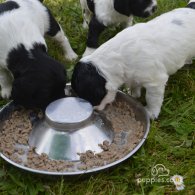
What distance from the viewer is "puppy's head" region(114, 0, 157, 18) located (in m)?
4.79

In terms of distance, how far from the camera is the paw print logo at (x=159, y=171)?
335 centimetres

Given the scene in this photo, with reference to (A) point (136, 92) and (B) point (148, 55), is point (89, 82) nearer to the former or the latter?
(B) point (148, 55)

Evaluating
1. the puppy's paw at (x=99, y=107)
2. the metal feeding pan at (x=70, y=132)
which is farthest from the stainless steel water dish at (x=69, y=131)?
the puppy's paw at (x=99, y=107)

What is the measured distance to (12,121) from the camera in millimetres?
3938

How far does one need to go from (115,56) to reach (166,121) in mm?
852

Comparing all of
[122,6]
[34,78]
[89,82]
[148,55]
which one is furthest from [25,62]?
[122,6]

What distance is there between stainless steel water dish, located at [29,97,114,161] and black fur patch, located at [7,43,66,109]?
0.45ft

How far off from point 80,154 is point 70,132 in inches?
8.1

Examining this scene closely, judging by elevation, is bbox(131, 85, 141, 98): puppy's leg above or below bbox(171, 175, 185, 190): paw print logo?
above

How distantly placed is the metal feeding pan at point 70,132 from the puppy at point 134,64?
18cm

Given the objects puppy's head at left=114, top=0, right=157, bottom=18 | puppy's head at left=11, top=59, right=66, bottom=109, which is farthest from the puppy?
puppy's head at left=114, top=0, right=157, bottom=18

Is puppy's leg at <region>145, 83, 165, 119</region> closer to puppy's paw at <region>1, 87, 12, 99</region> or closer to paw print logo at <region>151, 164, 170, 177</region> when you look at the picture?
paw print logo at <region>151, 164, 170, 177</region>

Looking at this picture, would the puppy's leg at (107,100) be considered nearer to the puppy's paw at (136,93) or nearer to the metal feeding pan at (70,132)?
the metal feeding pan at (70,132)

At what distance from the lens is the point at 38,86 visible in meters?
3.62
